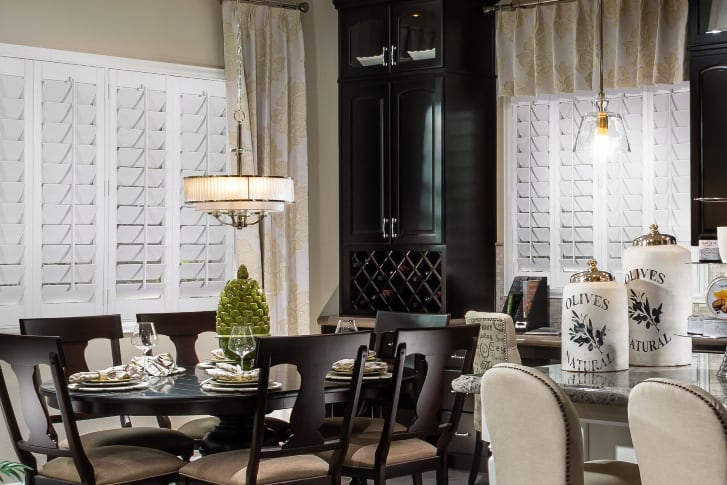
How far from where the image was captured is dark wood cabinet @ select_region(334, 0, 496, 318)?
17.7 ft

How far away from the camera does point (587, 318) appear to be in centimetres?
216

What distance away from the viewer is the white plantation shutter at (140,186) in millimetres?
5285

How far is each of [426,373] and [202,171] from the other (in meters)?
2.53

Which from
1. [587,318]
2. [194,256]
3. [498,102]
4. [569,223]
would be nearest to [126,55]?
[194,256]

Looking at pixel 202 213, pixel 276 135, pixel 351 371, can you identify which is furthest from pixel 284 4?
pixel 351 371

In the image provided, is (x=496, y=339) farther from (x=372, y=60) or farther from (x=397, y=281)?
(x=372, y=60)

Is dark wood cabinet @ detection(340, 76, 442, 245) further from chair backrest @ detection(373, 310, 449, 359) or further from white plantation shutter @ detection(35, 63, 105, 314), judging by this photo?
white plantation shutter @ detection(35, 63, 105, 314)

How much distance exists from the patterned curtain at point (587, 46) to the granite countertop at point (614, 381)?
3039 mm

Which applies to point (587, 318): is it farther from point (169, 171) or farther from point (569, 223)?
point (169, 171)

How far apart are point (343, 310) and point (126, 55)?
189 centimetres

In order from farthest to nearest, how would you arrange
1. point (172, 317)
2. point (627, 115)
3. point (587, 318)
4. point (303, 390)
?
point (627, 115), point (172, 317), point (303, 390), point (587, 318)

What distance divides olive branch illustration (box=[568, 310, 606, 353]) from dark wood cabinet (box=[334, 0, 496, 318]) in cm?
318

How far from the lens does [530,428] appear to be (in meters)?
1.75

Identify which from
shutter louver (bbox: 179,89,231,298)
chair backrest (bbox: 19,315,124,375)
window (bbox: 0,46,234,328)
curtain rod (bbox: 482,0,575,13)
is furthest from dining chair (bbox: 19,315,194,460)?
curtain rod (bbox: 482,0,575,13)
